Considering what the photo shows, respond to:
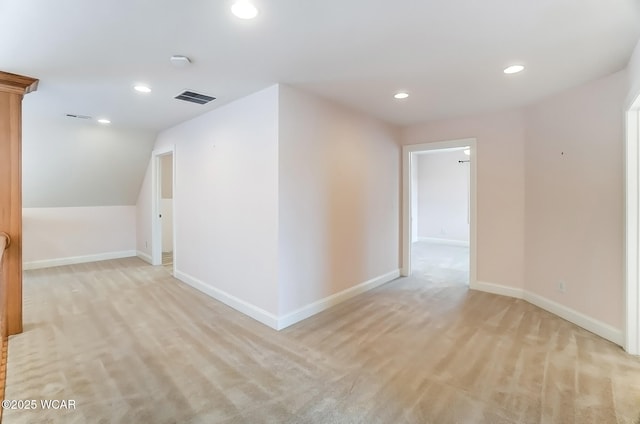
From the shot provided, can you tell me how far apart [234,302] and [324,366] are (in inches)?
65.1

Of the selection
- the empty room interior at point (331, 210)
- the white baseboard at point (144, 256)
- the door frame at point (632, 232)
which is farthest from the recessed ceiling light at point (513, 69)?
the white baseboard at point (144, 256)

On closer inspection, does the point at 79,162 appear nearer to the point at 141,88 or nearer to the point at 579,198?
the point at 141,88

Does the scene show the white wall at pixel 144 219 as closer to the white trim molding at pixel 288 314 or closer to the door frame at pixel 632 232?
the white trim molding at pixel 288 314

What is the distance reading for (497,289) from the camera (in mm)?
4098

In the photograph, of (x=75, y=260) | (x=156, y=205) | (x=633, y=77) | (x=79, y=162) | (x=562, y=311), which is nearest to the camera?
(x=633, y=77)

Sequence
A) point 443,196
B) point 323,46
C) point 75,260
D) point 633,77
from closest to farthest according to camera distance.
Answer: point 323,46
point 633,77
point 75,260
point 443,196

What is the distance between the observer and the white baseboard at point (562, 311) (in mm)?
2741

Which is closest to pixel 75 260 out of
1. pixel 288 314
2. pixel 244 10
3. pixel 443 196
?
pixel 288 314

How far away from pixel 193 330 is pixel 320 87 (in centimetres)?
283

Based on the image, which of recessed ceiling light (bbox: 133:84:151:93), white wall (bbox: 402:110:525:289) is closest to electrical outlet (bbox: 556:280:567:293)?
white wall (bbox: 402:110:525:289)

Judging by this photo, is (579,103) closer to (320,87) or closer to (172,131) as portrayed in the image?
(320,87)

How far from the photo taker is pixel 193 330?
3.00 metres

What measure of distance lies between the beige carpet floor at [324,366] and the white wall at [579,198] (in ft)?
1.32

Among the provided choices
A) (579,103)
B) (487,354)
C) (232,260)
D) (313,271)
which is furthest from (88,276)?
(579,103)
